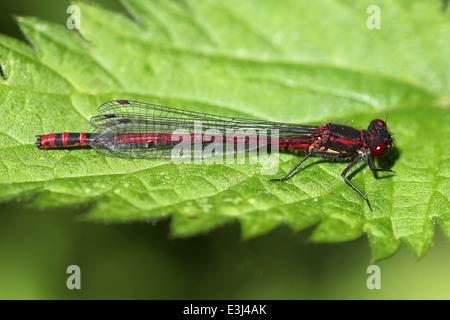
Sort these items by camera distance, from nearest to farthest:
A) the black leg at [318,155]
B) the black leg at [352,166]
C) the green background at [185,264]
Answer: the black leg at [352,166] → the black leg at [318,155] → the green background at [185,264]

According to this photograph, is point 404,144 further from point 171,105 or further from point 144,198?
point 144,198

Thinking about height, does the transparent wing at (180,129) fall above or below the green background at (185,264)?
above

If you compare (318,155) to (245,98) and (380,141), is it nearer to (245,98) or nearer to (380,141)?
(380,141)

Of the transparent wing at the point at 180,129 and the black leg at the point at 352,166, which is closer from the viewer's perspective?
the black leg at the point at 352,166

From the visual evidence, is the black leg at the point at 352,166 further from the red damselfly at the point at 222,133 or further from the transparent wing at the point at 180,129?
the transparent wing at the point at 180,129

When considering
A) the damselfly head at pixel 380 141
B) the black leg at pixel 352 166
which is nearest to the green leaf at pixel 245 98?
the black leg at pixel 352 166

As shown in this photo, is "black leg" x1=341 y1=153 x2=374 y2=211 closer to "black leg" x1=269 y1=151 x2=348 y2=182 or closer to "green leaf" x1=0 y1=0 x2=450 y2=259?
"green leaf" x1=0 y1=0 x2=450 y2=259

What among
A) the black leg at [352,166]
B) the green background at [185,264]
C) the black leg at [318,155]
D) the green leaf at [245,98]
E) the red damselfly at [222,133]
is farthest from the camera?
the green background at [185,264]

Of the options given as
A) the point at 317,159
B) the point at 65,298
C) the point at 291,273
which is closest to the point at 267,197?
the point at 317,159
